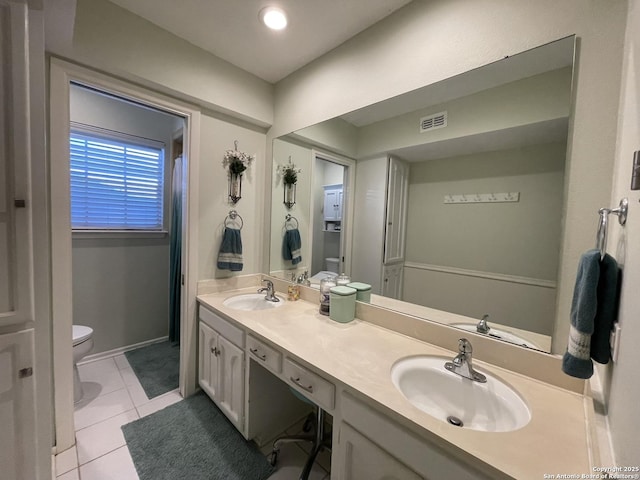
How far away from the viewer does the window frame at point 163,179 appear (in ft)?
7.36

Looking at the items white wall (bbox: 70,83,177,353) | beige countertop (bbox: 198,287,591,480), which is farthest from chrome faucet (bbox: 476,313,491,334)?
white wall (bbox: 70,83,177,353)

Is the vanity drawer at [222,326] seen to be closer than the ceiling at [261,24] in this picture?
No

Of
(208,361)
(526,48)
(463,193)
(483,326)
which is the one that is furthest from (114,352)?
(526,48)

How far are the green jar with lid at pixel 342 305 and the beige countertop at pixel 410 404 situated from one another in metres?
0.04

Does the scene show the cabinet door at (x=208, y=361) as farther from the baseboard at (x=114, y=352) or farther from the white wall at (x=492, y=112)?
the white wall at (x=492, y=112)

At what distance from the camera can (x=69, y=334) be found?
1.47 meters

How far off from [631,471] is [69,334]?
2.24 meters

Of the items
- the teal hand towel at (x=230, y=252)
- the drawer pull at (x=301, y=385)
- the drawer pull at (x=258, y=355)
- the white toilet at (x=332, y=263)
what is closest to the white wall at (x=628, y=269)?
the drawer pull at (x=301, y=385)

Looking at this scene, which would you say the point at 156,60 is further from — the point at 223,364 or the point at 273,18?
the point at 223,364

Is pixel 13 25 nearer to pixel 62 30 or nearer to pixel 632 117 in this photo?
pixel 62 30

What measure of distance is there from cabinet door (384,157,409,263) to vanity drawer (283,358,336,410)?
818 millimetres

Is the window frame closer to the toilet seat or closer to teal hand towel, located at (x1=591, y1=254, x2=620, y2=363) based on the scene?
the toilet seat

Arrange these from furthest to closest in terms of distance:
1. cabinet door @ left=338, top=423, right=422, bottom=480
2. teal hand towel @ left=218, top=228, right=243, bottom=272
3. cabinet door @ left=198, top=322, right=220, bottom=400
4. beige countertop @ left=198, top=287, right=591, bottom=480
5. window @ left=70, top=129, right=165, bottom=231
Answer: window @ left=70, top=129, right=165, bottom=231 < teal hand towel @ left=218, top=228, right=243, bottom=272 < cabinet door @ left=198, top=322, right=220, bottom=400 < cabinet door @ left=338, top=423, right=422, bottom=480 < beige countertop @ left=198, top=287, right=591, bottom=480

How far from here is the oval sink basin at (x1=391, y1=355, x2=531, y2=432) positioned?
89 cm
